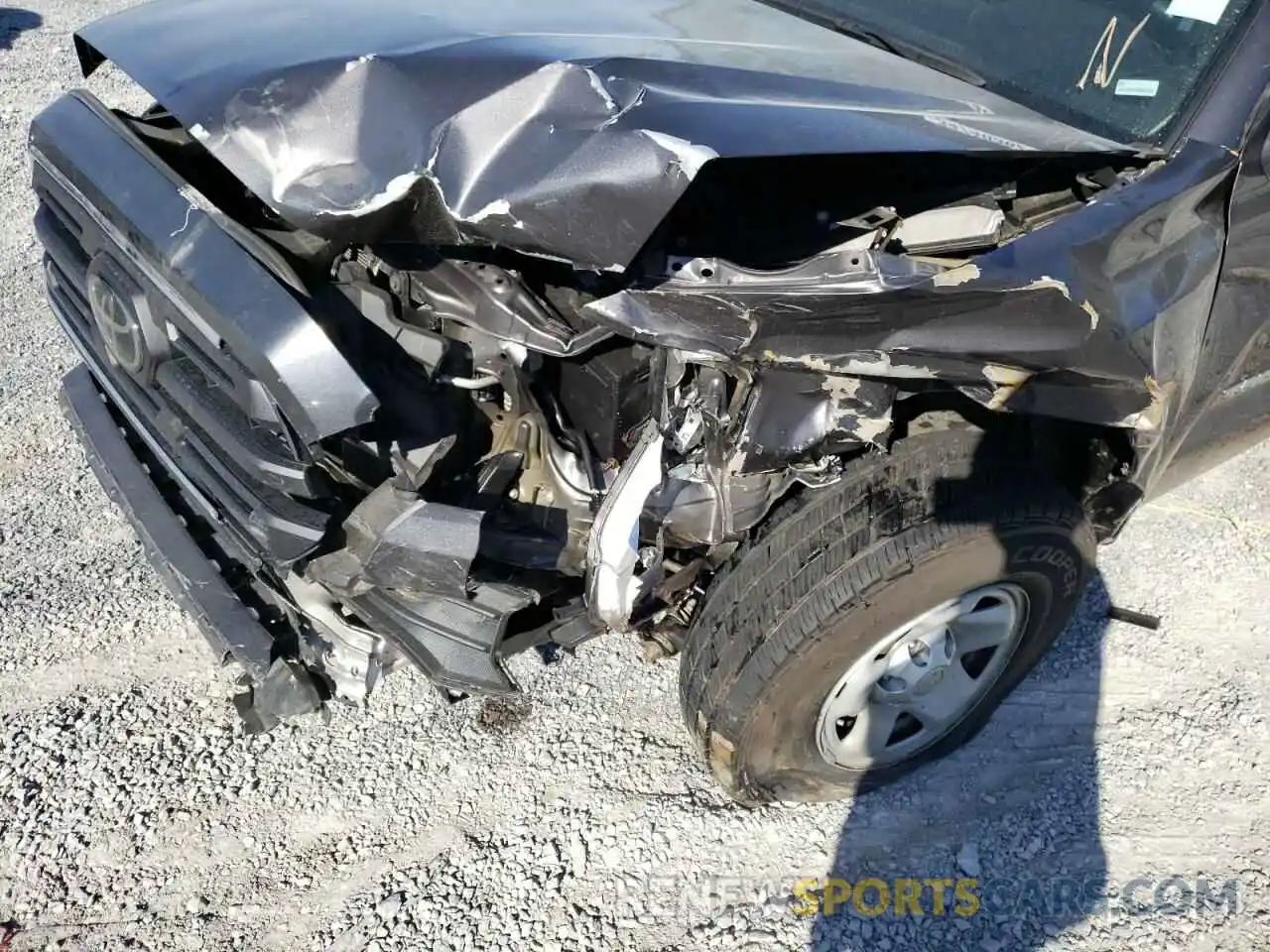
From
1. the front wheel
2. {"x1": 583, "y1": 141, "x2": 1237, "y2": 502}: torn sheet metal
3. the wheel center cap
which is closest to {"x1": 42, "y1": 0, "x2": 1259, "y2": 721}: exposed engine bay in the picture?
{"x1": 583, "y1": 141, "x2": 1237, "y2": 502}: torn sheet metal

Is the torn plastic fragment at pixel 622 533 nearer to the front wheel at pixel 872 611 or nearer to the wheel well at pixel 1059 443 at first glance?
the front wheel at pixel 872 611

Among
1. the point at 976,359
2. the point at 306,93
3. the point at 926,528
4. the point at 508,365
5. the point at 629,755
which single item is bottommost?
the point at 629,755

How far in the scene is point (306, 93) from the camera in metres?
1.80

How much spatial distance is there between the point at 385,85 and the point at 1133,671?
2.52 m

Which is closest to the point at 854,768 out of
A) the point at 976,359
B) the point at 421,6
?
the point at 976,359

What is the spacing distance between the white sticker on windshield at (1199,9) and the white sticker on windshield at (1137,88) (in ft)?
0.54

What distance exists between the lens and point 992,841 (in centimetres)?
237

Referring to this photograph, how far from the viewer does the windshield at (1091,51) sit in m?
2.04

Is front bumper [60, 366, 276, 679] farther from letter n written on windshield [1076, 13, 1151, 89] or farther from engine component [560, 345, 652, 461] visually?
letter n written on windshield [1076, 13, 1151, 89]

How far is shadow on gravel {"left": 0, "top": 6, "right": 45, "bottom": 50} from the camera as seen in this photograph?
741 centimetres

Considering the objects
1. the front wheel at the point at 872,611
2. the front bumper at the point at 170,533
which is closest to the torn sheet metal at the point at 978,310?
the front wheel at the point at 872,611

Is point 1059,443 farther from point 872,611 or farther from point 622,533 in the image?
point 622,533

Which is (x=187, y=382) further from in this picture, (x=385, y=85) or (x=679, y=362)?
(x=679, y=362)

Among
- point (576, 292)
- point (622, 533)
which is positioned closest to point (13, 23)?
point (576, 292)
